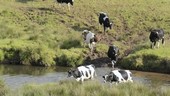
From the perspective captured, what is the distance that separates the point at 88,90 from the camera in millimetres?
22125

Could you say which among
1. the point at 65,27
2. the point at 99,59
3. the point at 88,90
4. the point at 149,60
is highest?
the point at 65,27

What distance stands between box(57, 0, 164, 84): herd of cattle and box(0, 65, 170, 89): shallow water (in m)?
0.97

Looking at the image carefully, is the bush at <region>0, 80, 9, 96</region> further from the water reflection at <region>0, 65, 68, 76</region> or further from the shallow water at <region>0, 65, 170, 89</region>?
the water reflection at <region>0, 65, 68, 76</region>

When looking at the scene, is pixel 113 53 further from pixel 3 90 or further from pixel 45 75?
pixel 3 90

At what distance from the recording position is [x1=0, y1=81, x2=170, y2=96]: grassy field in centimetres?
2118

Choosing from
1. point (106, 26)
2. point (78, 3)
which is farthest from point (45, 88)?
point (78, 3)

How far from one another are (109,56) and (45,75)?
5.47 meters

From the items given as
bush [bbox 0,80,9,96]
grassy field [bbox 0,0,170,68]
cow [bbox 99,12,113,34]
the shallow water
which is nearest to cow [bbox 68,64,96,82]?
the shallow water

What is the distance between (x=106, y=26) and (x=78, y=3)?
6.90 metres

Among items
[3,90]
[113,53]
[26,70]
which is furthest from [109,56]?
[3,90]

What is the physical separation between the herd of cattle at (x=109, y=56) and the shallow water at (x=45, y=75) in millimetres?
970

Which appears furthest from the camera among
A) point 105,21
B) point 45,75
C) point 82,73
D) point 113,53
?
point 105,21

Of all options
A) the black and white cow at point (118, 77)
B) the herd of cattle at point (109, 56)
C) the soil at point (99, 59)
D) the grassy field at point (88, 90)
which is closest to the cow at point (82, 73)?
the herd of cattle at point (109, 56)

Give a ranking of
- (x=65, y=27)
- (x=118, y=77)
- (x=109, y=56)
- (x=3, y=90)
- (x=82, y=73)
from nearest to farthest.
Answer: (x=3, y=90), (x=118, y=77), (x=82, y=73), (x=109, y=56), (x=65, y=27)
